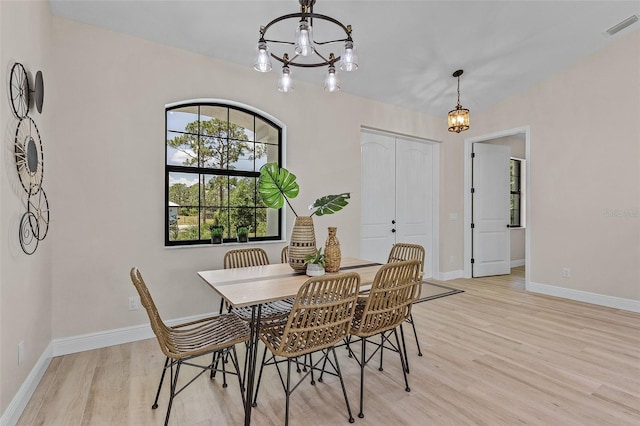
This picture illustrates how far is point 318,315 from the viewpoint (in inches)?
69.5

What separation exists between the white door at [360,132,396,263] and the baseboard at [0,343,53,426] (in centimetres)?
357

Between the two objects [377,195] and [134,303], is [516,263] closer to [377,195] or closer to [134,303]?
[377,195]

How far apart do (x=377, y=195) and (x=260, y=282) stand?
3237mm

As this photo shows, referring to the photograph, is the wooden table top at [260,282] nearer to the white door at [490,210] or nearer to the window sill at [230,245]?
the window sill at [230,245]

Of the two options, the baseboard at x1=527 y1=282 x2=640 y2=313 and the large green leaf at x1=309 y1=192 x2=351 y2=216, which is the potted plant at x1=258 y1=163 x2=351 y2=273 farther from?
the baseboard at x1=527 y1=282 x2=640 y2=313

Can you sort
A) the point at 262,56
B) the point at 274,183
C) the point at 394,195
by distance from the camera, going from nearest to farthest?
1. the point at 262,56
2. the point at 274,183
3. the point at 394,195

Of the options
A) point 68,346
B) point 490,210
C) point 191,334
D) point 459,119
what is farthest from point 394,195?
point 68,346

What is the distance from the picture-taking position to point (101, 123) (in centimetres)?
292

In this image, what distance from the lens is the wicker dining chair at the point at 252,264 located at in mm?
2424

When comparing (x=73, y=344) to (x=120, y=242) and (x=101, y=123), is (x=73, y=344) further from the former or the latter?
(x=101, y=123)

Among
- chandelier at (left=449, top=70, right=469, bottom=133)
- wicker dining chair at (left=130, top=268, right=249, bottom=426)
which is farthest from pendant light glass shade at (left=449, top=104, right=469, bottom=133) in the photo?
wicker dining chair at (left=130, top=268, right=249, bottom=426)

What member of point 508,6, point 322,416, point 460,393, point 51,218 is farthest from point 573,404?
point 51,218

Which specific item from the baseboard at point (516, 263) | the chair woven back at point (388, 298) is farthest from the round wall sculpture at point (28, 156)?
the baseboard at point (516, 263)

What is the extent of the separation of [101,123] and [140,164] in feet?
1.51
